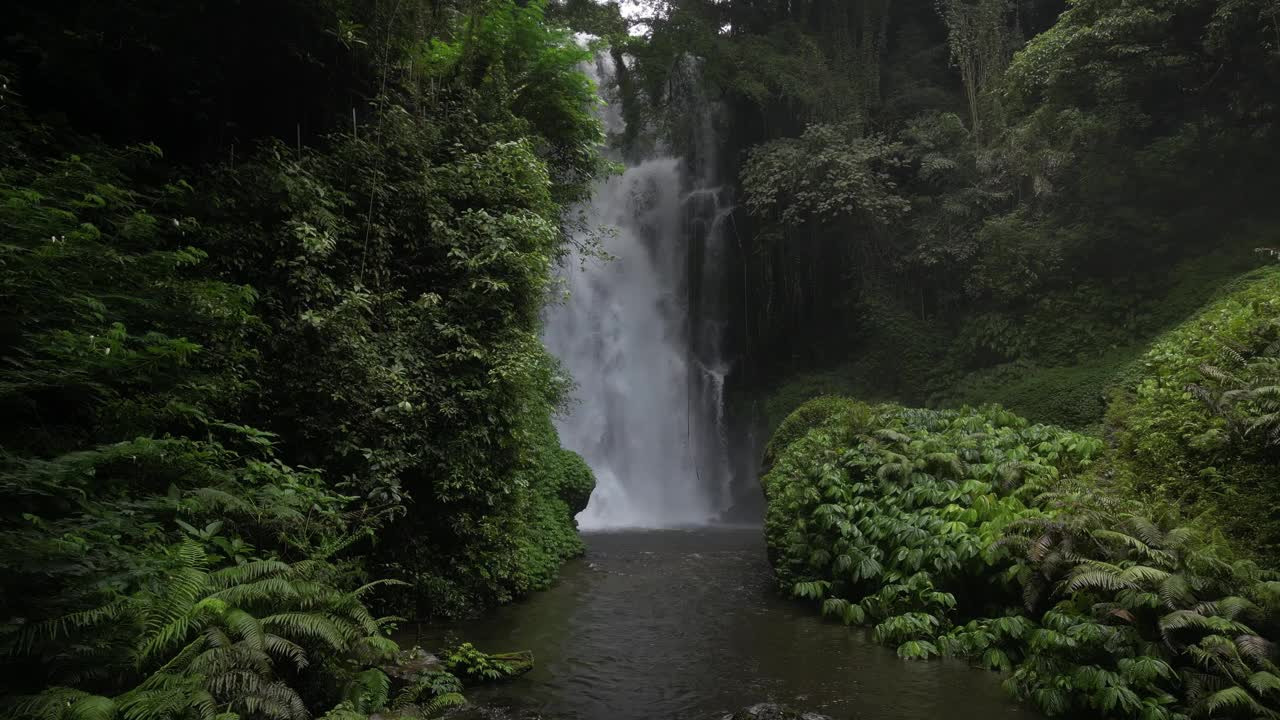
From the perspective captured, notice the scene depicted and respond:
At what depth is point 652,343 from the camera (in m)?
21.5

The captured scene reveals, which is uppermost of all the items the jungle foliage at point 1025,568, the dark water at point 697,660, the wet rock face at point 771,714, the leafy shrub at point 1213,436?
the leafy shrub at point 1213,436

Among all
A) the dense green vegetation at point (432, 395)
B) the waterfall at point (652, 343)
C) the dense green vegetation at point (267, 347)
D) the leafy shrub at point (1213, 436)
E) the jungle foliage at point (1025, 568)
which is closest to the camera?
the dense green vegetation at point (267, 347)

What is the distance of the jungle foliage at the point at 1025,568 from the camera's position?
4.88m

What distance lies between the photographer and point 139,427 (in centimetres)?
→ 482

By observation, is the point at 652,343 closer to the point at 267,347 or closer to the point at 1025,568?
the point at 267,347

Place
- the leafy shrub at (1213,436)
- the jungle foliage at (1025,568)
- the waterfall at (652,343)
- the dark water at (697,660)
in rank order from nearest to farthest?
the jungle foliage at (1025,568), the dark water at (697,660), the leafy shrub at (1213,436), the waterfall at (652,343)

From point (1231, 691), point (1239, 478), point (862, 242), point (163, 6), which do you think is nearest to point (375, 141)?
point (163, 6)

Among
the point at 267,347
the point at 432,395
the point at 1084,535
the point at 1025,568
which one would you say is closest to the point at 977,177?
the point at 1084,535

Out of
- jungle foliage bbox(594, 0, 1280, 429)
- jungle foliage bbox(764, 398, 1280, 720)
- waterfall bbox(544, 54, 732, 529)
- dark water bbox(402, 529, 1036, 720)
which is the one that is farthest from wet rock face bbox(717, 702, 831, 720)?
waterfall bbox(544, 54, 732, 529)

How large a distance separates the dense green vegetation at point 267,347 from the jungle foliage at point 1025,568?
4178mm

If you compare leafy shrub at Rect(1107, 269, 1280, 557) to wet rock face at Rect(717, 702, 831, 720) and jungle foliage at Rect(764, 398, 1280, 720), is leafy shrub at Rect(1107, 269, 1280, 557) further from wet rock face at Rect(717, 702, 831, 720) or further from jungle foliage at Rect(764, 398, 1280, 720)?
wet rock face at Rect(717, 702, 831, 720)

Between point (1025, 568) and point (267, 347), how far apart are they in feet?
25.3

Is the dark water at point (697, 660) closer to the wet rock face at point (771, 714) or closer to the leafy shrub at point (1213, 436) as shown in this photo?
the wet rock face at point (771, 714)

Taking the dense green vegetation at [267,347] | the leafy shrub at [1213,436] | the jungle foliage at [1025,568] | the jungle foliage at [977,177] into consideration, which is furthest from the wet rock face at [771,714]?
the jungle foliage at [977,177]
